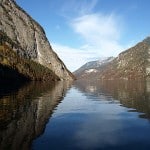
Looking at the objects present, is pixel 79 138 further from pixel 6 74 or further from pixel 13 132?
pixel 6 74

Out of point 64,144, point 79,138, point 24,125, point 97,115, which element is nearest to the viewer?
point 64,144

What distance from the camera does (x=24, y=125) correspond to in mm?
29875

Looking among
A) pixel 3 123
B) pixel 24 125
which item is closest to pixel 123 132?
pixel 24 125

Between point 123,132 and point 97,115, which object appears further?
point 97,115

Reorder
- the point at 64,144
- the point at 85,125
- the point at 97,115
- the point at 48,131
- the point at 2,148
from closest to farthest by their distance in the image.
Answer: the point at 2,148 < the point at 64,144 < the point at 48,131 < the point at 85,125 < the point at 97,115

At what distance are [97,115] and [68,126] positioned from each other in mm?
9579

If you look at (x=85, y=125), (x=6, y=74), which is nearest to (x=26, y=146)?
(x=85, y=125)

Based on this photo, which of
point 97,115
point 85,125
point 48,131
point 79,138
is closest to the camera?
point 79,138

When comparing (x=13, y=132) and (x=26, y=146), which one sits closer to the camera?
(x=26, y=146)

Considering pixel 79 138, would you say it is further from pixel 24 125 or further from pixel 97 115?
pixel 97 115

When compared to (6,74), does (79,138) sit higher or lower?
lower

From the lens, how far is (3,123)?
30.4 m

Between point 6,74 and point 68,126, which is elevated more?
point 6,74

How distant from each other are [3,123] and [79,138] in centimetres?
860
